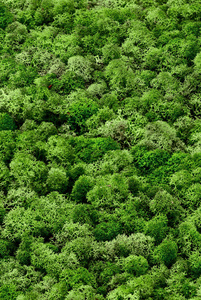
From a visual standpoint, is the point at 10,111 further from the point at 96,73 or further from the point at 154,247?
the point at 154,247

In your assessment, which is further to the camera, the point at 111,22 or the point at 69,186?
the point at 111,22

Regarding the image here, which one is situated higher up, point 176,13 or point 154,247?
point 176,13

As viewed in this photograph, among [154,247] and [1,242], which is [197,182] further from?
[1,242]

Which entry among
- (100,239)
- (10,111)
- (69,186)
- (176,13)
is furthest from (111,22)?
(100,239)

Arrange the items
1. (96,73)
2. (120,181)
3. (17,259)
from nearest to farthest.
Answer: (17,259) < (120,181) < (96,73)

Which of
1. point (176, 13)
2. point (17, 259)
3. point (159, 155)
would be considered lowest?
point (17, 259)

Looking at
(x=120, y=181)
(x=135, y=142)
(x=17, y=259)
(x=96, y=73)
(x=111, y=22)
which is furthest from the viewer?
(x=111, y=22)
